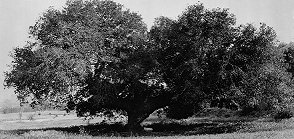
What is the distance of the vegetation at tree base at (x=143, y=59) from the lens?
115 feet

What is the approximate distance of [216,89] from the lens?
121 feet

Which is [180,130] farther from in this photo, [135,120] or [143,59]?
[143,59]

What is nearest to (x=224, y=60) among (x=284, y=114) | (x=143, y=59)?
(x=143, y=59)

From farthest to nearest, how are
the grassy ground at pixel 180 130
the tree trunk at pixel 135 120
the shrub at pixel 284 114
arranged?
the shrub at pixel 284 114 < the tree trunk at pixel 135 120 < the grassy ground at pixel 180 130

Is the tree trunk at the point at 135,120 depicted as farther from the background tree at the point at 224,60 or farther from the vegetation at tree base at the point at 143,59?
the background tree at the point at 224,60

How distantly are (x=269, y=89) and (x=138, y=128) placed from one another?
48.4ft

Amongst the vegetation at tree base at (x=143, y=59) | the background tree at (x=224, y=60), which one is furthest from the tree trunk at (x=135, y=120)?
the background tree at (x=224, y=60)

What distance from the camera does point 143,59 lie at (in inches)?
1506

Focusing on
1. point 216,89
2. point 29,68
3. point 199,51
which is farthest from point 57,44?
point 216,89

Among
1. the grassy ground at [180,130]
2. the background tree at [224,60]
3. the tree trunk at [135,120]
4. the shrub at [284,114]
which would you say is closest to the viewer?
the grassy ground at [180,130]

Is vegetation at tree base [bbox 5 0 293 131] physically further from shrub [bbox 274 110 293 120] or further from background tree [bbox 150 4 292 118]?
shrub [bbox 274 110 293 120]

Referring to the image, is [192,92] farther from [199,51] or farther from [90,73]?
[90,73]

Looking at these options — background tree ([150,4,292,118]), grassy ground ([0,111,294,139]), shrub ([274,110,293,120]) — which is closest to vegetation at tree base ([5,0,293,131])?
background tree ([150,4,292,118])

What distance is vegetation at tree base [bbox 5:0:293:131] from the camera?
115 ft
